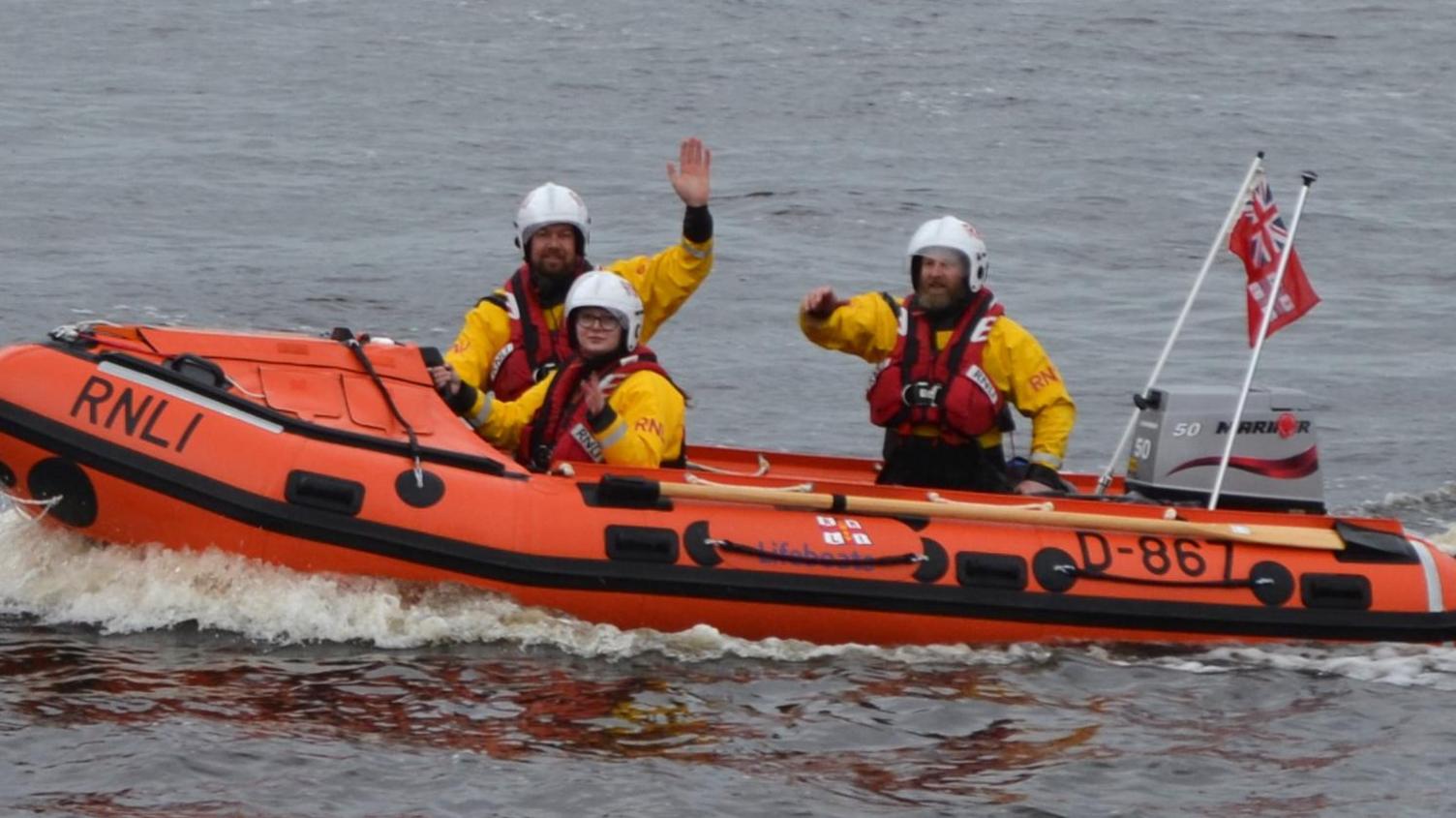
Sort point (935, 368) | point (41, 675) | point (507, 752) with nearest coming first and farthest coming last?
point (507, 752), point (41, 675), point (935, 368)

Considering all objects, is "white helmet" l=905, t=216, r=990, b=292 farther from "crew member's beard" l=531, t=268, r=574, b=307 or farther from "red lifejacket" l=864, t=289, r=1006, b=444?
"crew member's beard" l=531, t=268, r=574, b=307

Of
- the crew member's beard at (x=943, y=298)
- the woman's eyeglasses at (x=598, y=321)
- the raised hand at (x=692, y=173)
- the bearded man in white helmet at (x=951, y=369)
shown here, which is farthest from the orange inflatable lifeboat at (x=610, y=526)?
the raised hand at (x=692, y=173)

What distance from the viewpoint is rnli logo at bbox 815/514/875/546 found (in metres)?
7.91

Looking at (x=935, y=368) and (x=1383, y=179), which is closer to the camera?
(x=935, y=368)

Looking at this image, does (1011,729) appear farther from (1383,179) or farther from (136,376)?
(1383,179)

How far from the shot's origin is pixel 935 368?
836cm

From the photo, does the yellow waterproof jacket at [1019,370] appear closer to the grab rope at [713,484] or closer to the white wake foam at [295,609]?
the grab rope at [713,484]

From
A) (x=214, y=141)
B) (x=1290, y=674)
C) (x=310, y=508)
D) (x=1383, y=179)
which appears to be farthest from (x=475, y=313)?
(x=1383, y=179)

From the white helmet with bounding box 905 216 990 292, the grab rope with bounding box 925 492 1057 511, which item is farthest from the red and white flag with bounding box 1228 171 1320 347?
the grab rope with bounding box 925 492 1057 511

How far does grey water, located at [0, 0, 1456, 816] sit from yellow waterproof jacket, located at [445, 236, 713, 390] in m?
1.37

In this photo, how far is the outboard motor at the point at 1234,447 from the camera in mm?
8555

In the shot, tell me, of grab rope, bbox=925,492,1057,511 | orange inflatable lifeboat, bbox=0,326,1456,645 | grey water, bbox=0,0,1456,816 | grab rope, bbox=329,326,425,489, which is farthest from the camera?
grab rope, bbox=925,492,1057,511

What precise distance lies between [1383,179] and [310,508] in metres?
15.0

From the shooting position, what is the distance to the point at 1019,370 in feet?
27.6
